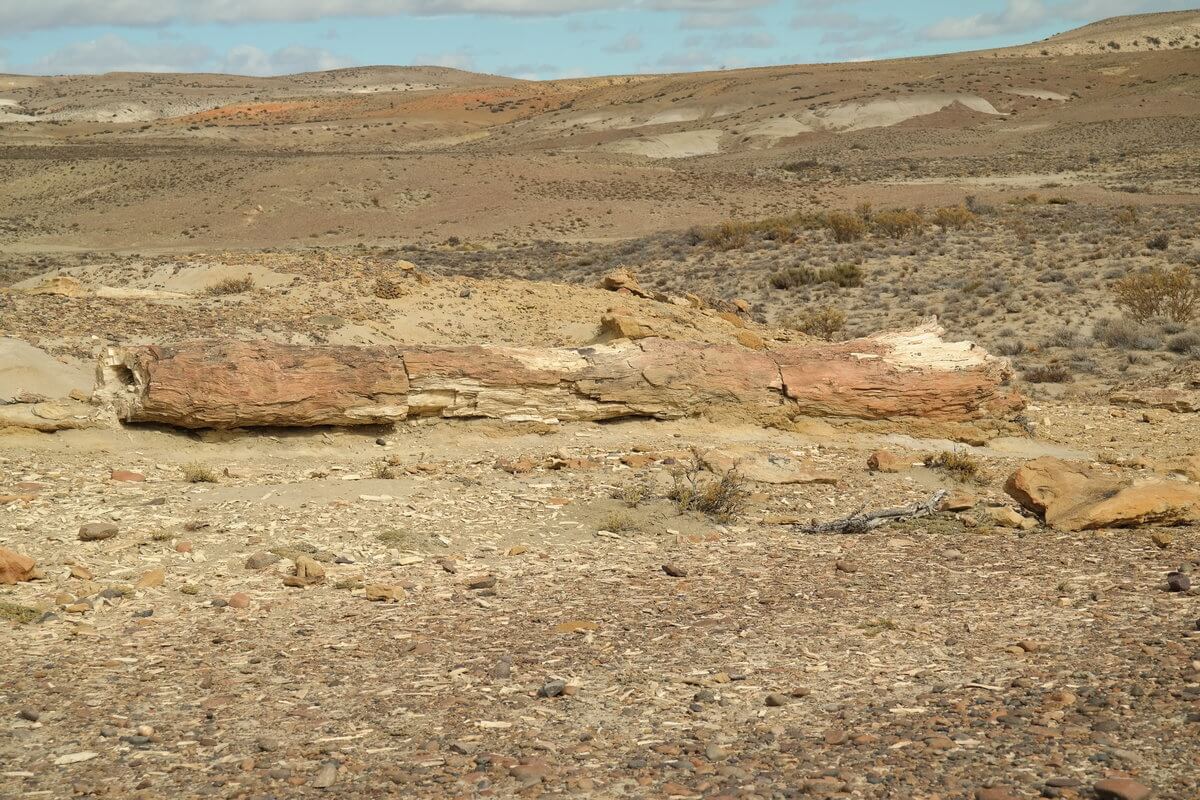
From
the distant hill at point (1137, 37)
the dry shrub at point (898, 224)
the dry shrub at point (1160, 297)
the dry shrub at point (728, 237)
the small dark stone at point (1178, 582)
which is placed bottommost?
the small dark stone at point (1178, 582)

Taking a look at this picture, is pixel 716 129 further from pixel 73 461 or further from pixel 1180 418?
pixel 73 461

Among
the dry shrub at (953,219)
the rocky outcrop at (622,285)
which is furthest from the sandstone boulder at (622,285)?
the dry shrub at (953,219)

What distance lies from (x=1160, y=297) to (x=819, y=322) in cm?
534

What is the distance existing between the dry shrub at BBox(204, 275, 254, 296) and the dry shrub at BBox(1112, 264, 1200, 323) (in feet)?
43.5

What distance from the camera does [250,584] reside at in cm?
667

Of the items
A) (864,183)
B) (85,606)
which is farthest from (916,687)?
(864,183)

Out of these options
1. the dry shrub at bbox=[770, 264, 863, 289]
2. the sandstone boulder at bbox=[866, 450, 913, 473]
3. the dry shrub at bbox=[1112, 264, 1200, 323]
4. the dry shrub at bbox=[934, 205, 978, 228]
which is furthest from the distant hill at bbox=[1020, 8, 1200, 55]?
the sandstone boulder at bbox=[866, 450, 913, 473]

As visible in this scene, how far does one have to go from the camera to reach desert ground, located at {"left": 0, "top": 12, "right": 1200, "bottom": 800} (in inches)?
177

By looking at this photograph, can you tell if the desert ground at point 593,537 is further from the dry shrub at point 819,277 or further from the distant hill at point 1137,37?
the distant hill at point 1137,37

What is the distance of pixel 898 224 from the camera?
2691 cm

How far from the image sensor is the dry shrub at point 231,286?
48.7 feet

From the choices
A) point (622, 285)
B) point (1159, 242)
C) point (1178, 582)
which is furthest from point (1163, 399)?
point (1159, 242)

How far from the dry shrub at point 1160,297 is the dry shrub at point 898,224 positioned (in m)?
7.44

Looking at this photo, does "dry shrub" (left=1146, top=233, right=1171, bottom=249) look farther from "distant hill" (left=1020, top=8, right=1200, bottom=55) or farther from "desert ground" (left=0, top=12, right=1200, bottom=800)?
"distant hill" (left=1020, top=8, right=1200, bottom=55)
